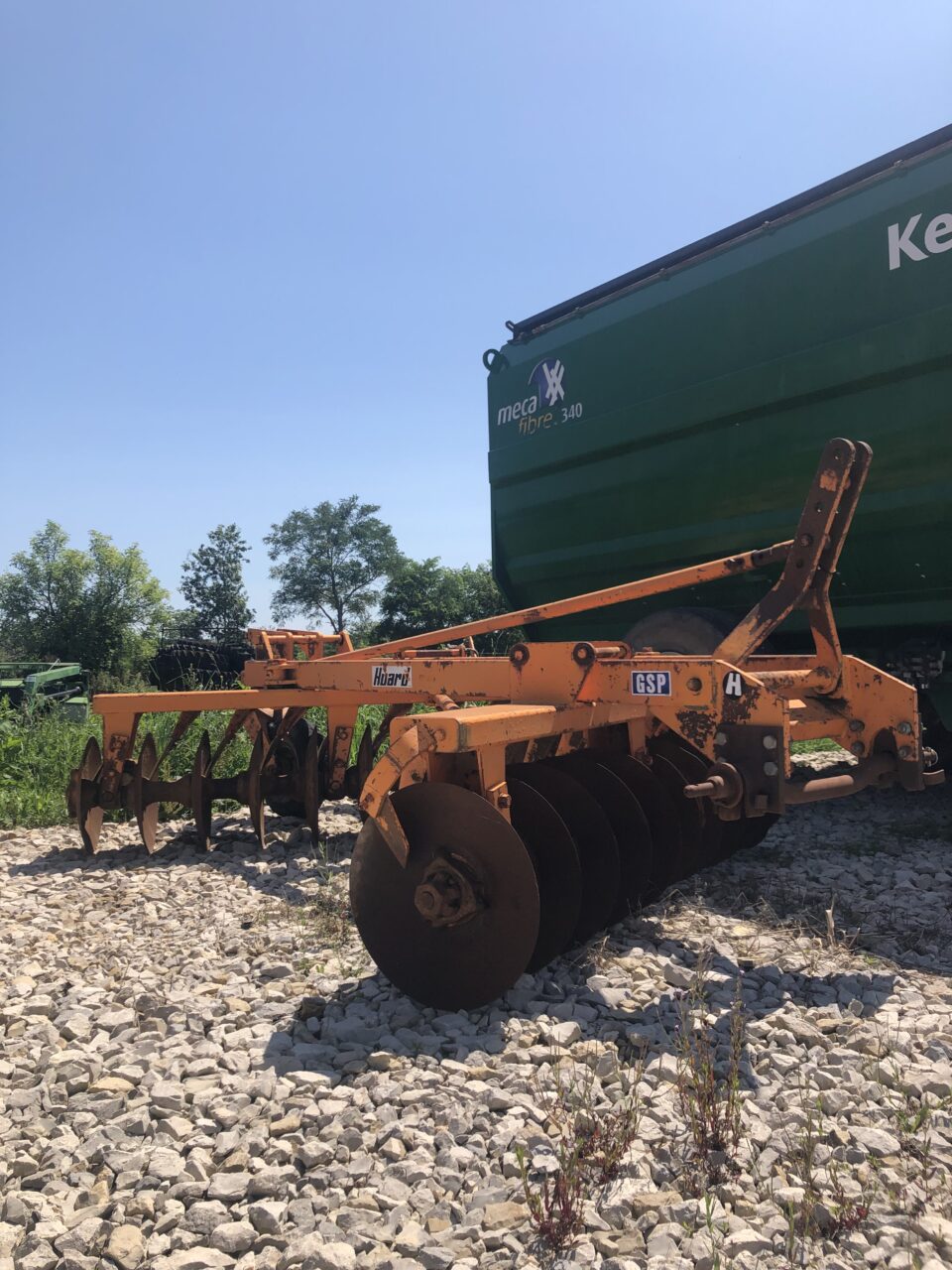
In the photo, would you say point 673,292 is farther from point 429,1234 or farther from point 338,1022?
point 429,1234

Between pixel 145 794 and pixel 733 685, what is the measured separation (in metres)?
3.66

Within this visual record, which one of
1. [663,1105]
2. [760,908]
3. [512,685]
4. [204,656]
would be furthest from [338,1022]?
[204,656]

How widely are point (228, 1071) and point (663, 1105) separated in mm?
1232

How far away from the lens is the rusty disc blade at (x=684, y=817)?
150 inches

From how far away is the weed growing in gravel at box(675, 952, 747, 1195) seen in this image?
1.94 m

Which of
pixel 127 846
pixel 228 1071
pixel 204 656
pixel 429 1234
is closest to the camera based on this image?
pixel 429 1234

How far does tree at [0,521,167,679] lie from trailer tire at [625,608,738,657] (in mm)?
34548

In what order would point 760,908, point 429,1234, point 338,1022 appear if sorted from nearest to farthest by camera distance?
point 429,1234
point 338,1022
point 760,908

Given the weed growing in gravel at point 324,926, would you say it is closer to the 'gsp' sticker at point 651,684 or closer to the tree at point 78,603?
the 'gsp' sticker at point 651,684

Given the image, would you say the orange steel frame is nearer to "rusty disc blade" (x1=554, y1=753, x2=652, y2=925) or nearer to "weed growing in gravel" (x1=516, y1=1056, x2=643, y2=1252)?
"rusty disc blade" (x1=554, y1=753, x2=652, y2=925)

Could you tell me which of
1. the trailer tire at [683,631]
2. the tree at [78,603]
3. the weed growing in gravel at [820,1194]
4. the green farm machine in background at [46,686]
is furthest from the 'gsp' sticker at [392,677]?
the tree at [78,603]

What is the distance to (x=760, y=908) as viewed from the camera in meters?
3.68

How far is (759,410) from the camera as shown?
4.78 m

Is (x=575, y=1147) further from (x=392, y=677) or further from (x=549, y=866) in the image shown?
(x=392, y=677)
